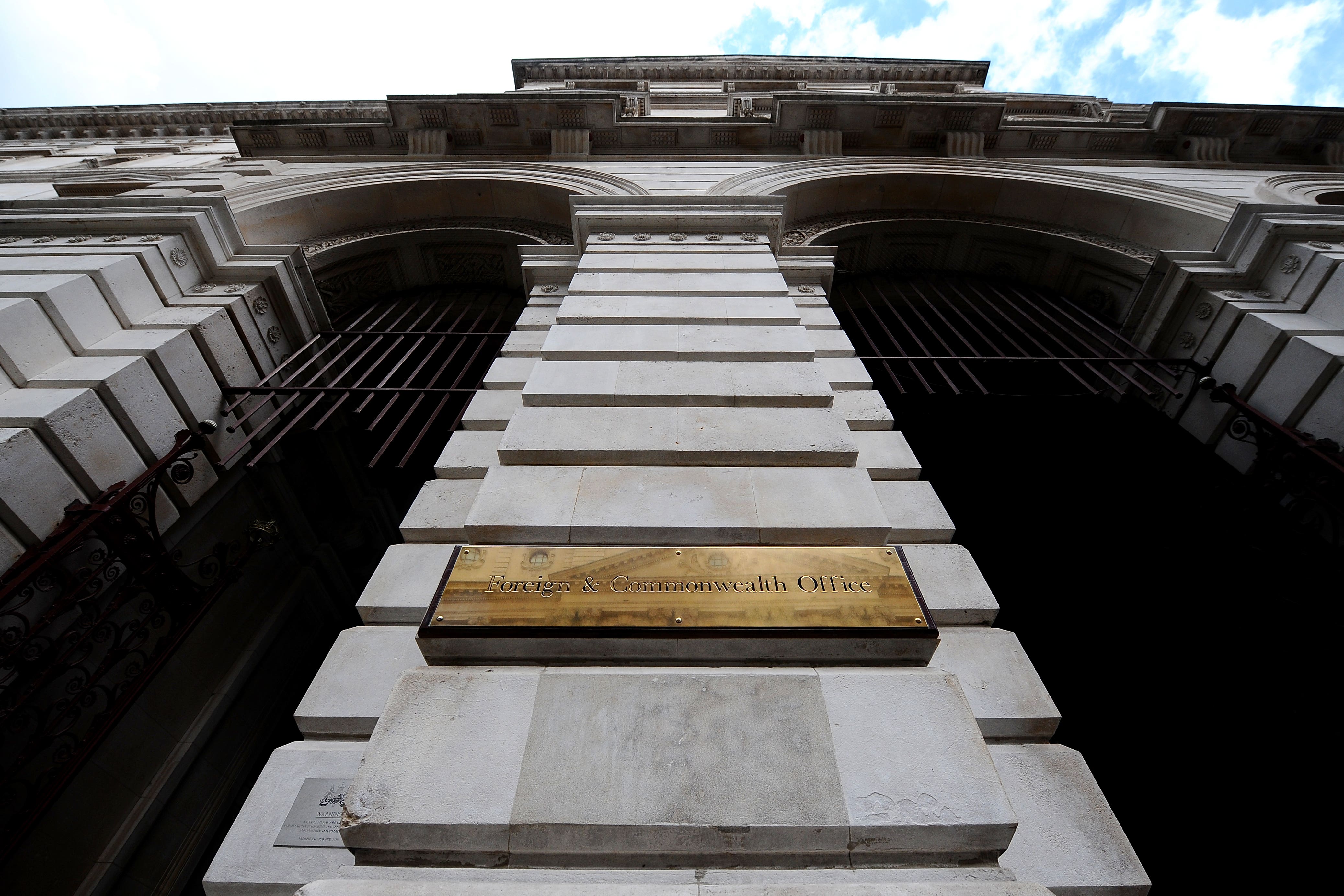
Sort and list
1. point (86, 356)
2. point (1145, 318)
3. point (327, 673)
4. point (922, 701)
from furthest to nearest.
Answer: point (1145, 318) < point (86, 356) < point (327, 673) < point (922, 701)

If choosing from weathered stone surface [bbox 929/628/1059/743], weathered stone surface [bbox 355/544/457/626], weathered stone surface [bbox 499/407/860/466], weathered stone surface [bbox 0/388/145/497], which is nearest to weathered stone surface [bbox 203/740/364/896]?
weathered stone surface [bbox 355/544/457/626]

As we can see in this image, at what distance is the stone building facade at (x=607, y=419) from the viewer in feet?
6.09

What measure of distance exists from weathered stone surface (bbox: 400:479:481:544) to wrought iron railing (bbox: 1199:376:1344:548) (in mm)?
6803

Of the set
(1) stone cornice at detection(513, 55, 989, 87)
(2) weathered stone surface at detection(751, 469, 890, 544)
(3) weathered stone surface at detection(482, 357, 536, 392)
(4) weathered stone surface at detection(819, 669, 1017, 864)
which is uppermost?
(1) stone cornice at detection(513, 55, 989, 87)

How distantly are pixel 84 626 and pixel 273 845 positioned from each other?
3714 mm

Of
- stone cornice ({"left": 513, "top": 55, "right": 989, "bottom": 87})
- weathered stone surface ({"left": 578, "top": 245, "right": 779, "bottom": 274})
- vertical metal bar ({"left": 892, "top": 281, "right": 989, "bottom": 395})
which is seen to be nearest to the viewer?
weathered stone surface ({"left": 578, "top": 245, "right": 779, "bottom": 274})

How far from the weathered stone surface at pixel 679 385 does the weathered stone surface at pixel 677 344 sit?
0.09m

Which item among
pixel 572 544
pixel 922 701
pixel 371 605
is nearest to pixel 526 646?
pixel 572 544

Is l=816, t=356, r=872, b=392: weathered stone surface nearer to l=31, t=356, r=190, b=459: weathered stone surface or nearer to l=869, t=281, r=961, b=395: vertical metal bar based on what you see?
l=869, t=281, r=961, b=395: vertical metal bar

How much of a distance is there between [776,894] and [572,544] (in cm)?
166

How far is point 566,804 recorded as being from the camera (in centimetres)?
180

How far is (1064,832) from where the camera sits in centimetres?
211

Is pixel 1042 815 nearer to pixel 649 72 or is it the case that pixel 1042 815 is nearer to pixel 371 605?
pixel 371 605

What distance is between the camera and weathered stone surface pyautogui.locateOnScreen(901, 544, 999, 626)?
2.78 m
